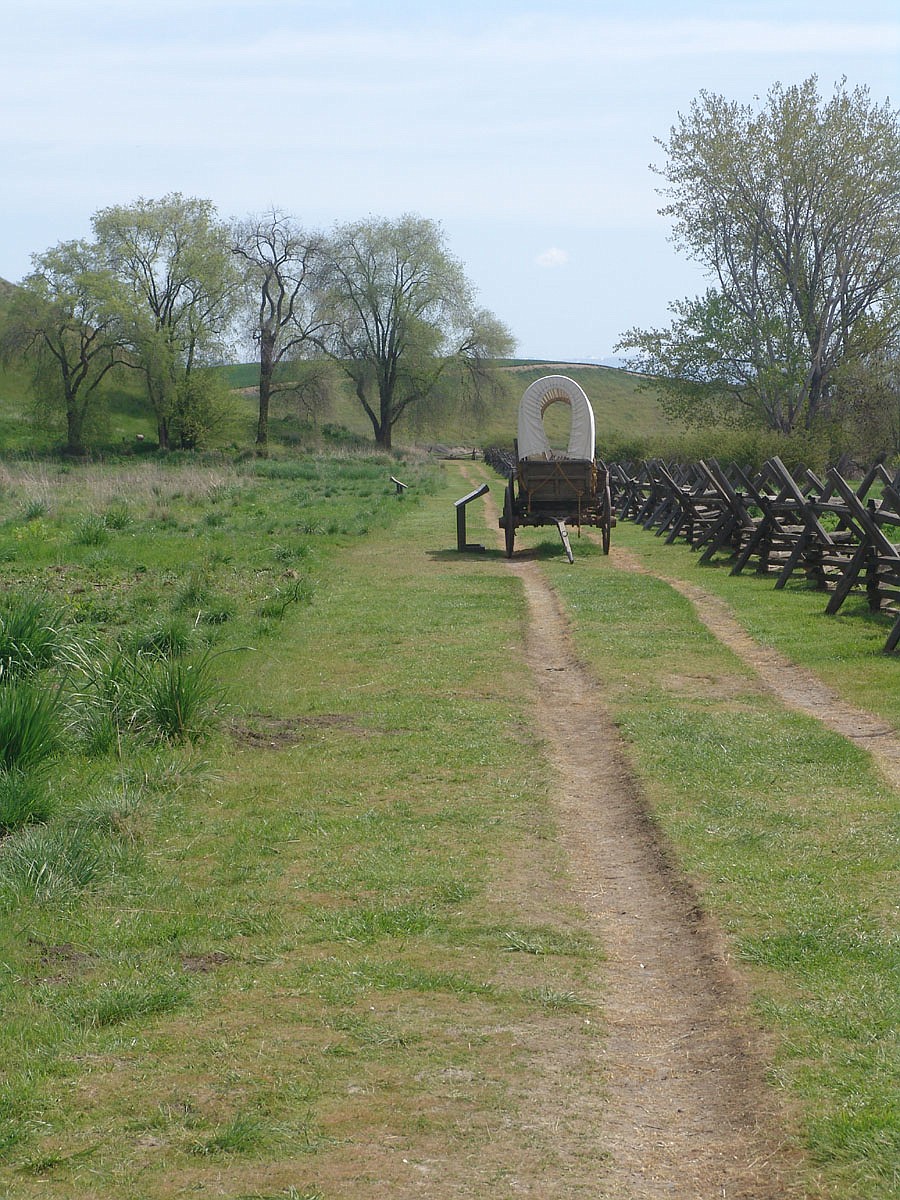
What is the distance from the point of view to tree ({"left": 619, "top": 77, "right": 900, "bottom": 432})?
3772 cm

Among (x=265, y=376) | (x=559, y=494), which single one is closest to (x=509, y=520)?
(x=559, y=494)

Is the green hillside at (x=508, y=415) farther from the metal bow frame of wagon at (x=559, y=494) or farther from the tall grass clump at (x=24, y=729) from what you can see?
the tall grass clump at (x=24, y=729)

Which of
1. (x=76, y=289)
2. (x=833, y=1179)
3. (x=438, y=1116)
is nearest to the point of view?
(x=833, y=1179)

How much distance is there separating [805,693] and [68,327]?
52.3 metres

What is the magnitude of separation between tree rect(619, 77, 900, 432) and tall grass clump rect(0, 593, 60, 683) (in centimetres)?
3419

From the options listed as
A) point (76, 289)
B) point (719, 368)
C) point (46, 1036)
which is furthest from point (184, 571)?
point (76, 289)

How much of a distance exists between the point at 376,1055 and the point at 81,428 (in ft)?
192

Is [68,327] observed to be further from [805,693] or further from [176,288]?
[805,693]

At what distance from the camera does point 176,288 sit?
5997 centimetres

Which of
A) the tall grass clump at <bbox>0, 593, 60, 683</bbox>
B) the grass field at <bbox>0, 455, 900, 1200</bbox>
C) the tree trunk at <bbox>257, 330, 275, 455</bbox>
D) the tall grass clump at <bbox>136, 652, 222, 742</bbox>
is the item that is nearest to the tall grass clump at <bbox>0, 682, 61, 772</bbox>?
the grass field at <bbox>0, 455, 900, 1200</bbox>

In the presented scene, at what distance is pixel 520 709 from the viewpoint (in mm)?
8742

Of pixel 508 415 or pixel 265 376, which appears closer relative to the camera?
pixel 265 376

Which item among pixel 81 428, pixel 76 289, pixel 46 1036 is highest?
pixel 76 289

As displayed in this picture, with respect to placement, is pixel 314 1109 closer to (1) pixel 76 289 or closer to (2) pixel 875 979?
(2) pixel 875 979
